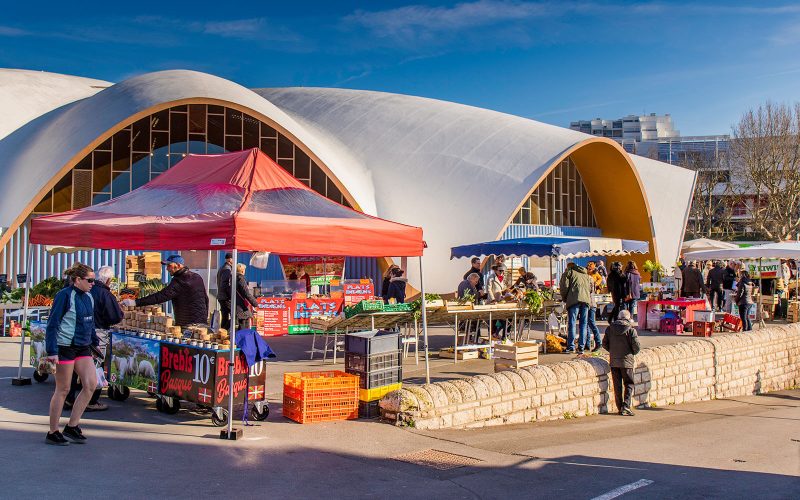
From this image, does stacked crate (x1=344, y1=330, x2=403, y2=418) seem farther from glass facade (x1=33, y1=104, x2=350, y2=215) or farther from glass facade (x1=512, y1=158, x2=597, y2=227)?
glass facade (x1=512, y1=158, x2=597, y2=227)

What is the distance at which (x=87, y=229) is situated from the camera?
8977 millimetres

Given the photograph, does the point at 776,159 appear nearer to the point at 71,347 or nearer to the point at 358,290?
the point at 358,290

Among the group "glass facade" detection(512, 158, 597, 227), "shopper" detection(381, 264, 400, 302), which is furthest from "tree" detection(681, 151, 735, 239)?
"shopper" detection(381, 264, 400, 302)

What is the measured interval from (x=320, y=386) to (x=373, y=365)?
742 mm

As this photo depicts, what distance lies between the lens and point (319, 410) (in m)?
8.41

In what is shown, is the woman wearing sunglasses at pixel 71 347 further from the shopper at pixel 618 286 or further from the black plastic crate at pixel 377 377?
the shopper at pixel 618 286

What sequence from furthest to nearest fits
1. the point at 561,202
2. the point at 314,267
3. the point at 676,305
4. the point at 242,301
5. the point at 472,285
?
the point at 561,202, the point at 314,267, the point at 676,305, the point at 472,285, the point at 242,301

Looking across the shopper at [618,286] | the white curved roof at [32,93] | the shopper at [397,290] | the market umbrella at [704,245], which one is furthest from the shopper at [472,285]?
the market umbrella at [704,245]

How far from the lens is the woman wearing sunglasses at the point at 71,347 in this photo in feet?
22.8

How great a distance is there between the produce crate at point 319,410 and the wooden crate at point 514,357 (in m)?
3.42

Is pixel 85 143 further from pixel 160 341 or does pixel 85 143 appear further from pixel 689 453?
pixel 689 453

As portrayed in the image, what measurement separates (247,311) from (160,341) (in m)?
1.84

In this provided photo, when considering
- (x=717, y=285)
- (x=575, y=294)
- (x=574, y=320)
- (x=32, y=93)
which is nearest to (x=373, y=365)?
(x=575, y=294)

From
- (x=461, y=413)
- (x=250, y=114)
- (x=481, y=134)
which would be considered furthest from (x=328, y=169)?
(x=461, y=413)
